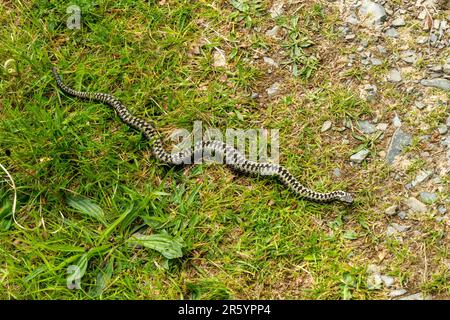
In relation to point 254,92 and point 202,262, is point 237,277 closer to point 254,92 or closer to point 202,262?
point 202,262

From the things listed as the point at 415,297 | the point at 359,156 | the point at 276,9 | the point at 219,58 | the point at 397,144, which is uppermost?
the point at 276,9

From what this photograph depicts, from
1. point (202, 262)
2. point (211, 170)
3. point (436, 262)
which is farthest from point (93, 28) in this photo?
point (436, 262)

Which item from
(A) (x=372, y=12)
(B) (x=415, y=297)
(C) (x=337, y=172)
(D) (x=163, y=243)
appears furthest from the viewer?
(A) (x=372, y=12)

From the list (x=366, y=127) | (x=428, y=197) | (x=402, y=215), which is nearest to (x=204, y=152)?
(x=366, y=127)

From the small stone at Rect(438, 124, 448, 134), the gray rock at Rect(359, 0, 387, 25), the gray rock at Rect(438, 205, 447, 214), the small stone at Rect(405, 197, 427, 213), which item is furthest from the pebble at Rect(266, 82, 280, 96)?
the gray rock at Rect(438, 205, 447, 214)

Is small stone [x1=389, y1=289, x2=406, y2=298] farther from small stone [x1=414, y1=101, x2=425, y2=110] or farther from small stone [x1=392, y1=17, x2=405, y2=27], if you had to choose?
small stone [x1=392, y1=17, x2=405, y2=27]

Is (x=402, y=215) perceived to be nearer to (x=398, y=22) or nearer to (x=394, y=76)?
(x=394, y=76)
